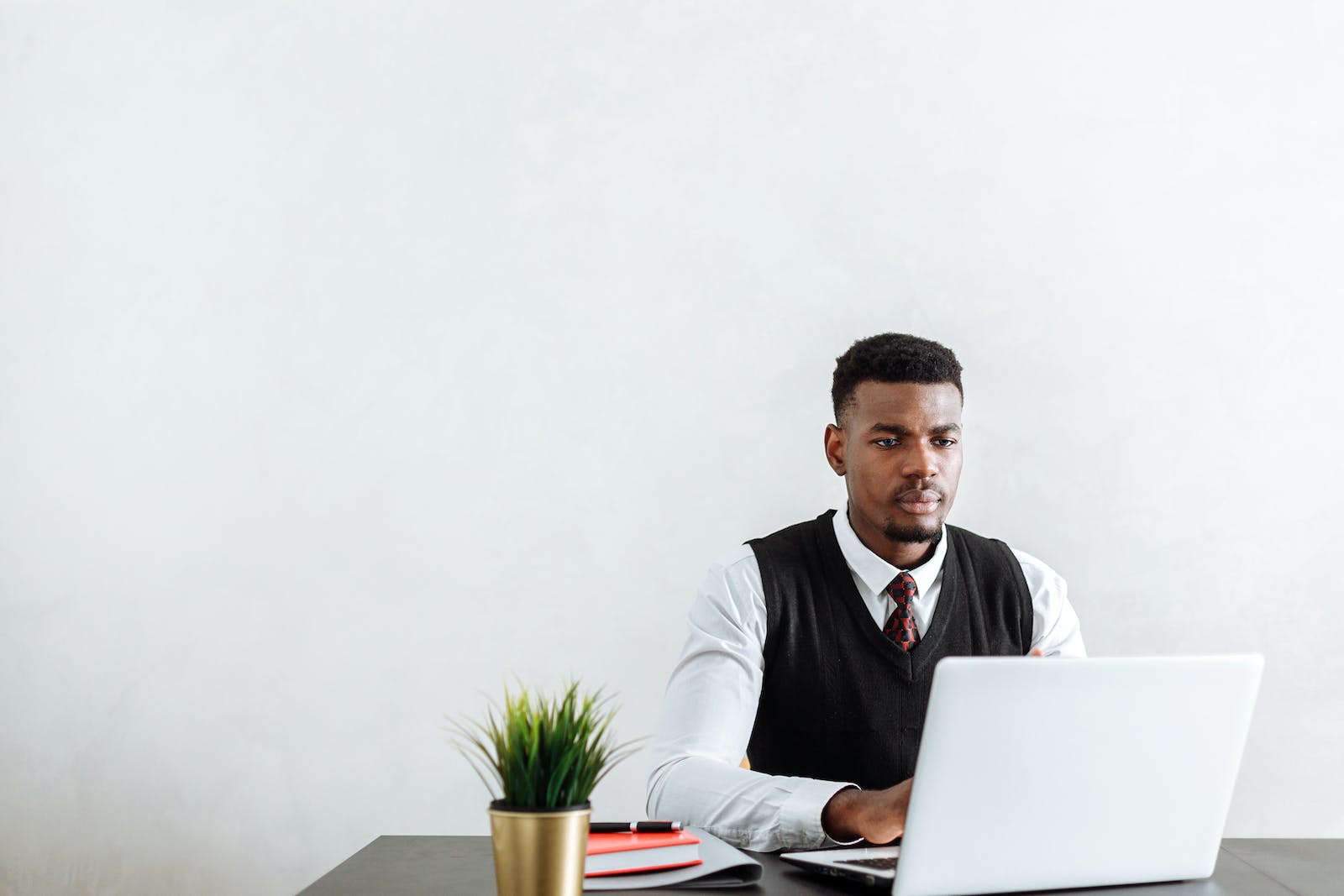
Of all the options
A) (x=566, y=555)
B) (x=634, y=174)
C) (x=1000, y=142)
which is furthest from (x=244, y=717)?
(x=1000, y=142)

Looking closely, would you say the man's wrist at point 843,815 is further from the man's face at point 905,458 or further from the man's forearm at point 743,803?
the man's face at point 905,458

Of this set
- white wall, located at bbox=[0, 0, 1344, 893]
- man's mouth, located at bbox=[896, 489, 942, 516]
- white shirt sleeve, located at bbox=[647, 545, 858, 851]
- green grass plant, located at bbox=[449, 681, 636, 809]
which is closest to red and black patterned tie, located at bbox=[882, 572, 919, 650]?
man's mouth, located at bbox=[896, 489, 942, 516]

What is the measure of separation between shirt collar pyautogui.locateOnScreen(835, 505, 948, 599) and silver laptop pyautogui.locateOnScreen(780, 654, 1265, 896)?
0.83m

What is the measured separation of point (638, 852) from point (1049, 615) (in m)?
1.12

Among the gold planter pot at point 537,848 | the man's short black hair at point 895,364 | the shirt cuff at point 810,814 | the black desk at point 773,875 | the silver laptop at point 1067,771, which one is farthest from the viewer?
the man's short black hair at point 895,364

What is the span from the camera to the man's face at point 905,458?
1.99 metres

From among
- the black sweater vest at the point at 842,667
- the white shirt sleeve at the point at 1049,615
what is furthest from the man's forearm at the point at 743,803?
the white shirt sleeve at the point at 1049,615

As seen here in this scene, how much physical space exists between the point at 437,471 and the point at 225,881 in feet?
3.58

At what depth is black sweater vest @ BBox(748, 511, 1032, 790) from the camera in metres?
1.94

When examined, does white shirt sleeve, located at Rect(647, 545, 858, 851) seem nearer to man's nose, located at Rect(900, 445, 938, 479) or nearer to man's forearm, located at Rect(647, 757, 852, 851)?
man's forearm, located at Rect(647, 757, 852, 851)

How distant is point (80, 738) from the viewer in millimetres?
2686

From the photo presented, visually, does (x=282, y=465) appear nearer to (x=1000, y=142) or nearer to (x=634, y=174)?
(x=634, y=174)

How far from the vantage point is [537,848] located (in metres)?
0.94

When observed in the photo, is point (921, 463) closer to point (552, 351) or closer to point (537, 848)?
point (552, 351)
